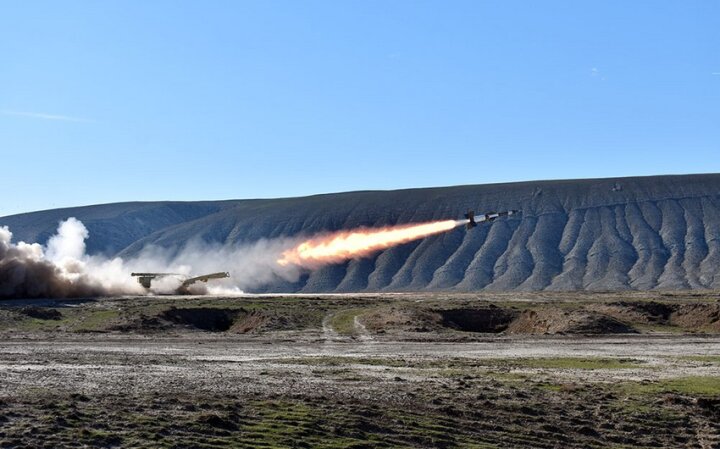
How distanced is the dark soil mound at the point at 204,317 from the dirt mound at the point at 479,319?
1728 centimetres

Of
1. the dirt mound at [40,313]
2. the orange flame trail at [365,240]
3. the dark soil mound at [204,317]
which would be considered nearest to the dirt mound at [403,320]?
the dark soil mound at [204,317]

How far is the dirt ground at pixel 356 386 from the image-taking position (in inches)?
1034

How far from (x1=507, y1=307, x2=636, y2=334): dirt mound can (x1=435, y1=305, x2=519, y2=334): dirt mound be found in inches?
38.9

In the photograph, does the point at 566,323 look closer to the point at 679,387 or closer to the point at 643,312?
the point at 643,312

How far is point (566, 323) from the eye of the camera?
222 feet

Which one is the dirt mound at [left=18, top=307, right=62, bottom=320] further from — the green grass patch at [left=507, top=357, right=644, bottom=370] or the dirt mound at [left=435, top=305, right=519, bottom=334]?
the green grass patch at [left=507, top=357, right=644, bottom=370]

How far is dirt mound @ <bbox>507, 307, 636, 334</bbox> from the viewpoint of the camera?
6569cm

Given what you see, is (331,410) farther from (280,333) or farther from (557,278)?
(557,278)

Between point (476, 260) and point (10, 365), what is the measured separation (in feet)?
539

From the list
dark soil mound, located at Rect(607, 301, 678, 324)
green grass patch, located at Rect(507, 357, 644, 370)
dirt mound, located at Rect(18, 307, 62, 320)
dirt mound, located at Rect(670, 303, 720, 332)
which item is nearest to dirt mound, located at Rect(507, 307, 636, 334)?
dark soil mound, located at Rect(607, 301, 678, 324)

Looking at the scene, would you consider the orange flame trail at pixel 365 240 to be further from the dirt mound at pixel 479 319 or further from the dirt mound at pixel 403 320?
the dirt mound at pixel 403 320

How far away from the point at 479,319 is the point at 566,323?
9644 millimetres

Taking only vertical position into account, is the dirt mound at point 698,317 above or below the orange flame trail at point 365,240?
below

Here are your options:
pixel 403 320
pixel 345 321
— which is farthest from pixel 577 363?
pixel 345 321
